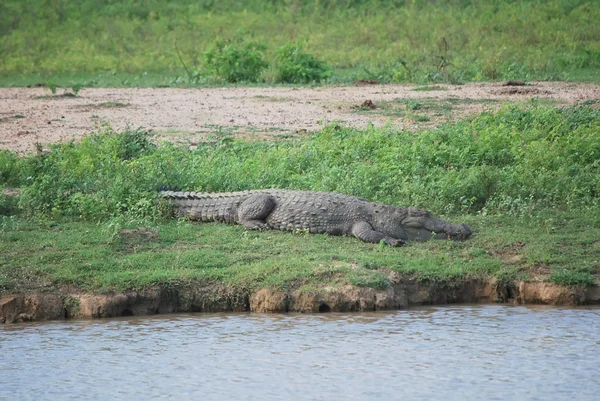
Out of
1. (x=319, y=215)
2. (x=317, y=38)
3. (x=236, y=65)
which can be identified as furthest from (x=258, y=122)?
(x=317, y=38)

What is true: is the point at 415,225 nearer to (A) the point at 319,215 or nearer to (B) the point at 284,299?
(A) the point at 319,215

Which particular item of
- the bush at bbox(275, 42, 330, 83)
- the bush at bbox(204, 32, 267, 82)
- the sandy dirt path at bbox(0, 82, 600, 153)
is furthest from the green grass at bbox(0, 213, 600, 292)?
the bush at bbox(204, 32, 267, 82)

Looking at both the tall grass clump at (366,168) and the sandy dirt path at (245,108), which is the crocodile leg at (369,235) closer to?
the tall grass clump at (366,168)

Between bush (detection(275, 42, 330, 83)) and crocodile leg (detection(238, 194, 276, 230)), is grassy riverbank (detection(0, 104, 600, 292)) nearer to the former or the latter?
crocodile leg (detection(238, 194, 276, 230))

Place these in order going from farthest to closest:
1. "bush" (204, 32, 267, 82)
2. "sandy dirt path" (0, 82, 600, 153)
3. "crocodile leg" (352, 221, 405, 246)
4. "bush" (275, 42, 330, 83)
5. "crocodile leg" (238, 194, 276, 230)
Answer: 1. "bush" (204, 32, 267, 82)
2. "bush" (275, 42, 330, 83)
3. "sandy dirt path" (0, 82, 600, 153)
4. "crocodile leg" (238, 194, 276, 230)
5. "crocodile leg" (352, 221, 405, 246)

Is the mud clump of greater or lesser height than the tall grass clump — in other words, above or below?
above

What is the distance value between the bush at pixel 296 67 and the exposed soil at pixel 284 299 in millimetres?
10734

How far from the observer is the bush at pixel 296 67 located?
18.2 m

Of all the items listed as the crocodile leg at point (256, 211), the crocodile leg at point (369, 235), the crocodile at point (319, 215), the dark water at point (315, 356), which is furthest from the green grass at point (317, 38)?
the dark water at point (315, 356)

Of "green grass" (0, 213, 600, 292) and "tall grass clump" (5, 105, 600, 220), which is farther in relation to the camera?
"tall grass clump" (5, 105, 600, 220)

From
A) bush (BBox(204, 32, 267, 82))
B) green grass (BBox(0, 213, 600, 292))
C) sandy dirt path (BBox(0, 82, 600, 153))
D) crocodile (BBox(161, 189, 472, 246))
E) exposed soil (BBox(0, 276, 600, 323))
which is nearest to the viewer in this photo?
exposed soil (BBox(0, 276, 600, 323))

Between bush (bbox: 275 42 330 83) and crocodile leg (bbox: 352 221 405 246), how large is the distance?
9462 millimetres

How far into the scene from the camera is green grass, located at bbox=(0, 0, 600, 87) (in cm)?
1894

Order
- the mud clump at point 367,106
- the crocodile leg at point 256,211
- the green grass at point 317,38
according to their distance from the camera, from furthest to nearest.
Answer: the green grass at point 317,38, the mud clump at point 367,106, the crocodile leg at point 256,211
